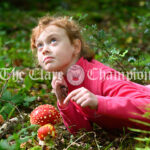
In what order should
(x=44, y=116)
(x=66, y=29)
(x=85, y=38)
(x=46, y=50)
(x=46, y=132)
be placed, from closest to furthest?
(x=46, y=132), (x=46, y=50), (x=44, y=116), (x=66, y=29), (x=85, y=38)

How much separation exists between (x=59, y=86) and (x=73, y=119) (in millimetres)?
438

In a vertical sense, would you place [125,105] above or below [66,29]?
below

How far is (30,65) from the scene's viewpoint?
477 centimetres

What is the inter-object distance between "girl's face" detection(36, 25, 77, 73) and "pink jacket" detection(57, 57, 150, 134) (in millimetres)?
135

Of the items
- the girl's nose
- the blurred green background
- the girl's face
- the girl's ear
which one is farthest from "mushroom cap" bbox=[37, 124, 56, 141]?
the girl's ear

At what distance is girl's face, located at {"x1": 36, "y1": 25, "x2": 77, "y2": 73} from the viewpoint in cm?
215

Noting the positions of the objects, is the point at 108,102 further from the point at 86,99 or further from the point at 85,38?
the point at 85,38

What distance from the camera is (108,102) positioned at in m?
1.81

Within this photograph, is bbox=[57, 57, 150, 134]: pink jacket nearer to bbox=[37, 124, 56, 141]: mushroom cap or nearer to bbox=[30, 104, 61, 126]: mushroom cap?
bbox=[30, 104, 61, 126]: mushroom cap

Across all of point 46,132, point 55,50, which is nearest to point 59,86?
point 55,50

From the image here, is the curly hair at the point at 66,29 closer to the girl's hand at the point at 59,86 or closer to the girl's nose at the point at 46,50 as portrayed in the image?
the girl's nose at the point at 46,50

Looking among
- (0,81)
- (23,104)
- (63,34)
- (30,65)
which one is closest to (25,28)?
(30,65)

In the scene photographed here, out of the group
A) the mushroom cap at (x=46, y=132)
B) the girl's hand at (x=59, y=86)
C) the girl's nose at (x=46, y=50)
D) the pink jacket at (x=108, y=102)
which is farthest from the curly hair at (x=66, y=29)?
the mushroom cap at (x=46, y=132)

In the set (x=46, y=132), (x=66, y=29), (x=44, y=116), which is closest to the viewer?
(x=46, y=132)
